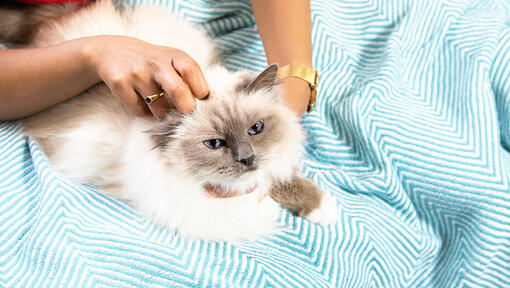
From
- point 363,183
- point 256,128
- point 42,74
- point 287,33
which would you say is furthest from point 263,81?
point 42,74

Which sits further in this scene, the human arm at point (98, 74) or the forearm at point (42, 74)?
the forearm at point (42, 74)

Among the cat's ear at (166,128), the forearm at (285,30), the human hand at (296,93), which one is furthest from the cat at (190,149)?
the forearm at (285,30)

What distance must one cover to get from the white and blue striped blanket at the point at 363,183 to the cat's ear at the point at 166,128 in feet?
0.80

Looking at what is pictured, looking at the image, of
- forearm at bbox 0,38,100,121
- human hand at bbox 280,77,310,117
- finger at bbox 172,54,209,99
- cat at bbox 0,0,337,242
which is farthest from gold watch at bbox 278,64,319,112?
forearm at bbox 0,38,100,121

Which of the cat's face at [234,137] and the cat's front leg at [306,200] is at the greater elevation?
the cat's face at [234,137]

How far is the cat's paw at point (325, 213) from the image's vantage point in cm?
109

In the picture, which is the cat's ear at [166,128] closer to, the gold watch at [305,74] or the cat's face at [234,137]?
the cat's face at [234,137]

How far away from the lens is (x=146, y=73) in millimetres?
876

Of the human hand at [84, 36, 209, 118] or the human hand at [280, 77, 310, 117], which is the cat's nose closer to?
the human hand at [84, 36, 209, 118]

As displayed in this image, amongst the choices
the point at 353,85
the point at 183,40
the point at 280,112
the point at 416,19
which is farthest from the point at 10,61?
the point at 416,19

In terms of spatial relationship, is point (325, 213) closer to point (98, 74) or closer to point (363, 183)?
point (363, 183)

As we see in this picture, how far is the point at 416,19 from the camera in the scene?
1.45 metres

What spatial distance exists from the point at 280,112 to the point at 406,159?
464 mm

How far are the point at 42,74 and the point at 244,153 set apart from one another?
598 millimetres
